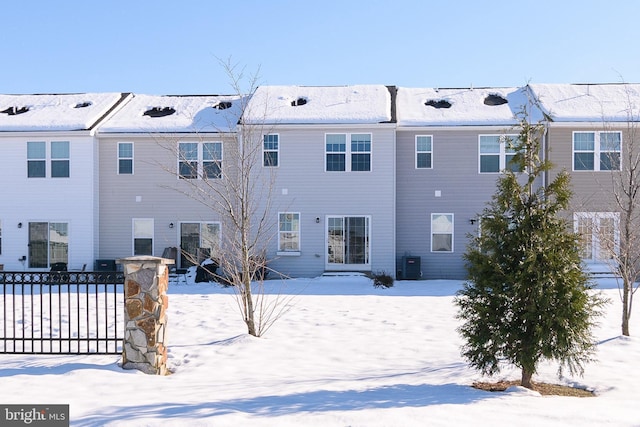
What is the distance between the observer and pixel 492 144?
19.6 m

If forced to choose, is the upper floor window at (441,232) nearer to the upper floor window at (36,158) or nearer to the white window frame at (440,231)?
the white window frame at (440,231)

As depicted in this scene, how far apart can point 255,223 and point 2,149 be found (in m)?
10.4

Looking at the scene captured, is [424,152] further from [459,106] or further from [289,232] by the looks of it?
[289,232]

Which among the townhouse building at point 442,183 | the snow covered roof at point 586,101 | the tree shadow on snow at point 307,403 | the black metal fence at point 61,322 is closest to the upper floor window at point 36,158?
the black metal fence at point 61,322

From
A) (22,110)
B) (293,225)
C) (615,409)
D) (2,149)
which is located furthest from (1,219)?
(615,409)

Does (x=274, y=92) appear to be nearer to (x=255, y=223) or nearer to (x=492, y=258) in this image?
(x=255, y=223)

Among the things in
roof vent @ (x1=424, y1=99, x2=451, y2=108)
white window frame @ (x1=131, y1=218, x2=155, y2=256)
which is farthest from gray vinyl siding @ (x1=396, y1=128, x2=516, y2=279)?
white window frame @ (x1=131, y1=218, x2=155, y2=256)

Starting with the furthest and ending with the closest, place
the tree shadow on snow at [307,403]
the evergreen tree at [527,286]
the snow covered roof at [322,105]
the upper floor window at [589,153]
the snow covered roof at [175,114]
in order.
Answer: the snow covered roof at [175,114], the snow covered roof at [322,105], the upper floor window at [589,153], the evergreen tree at [527,286], the tree shadow on snow at [307,403]

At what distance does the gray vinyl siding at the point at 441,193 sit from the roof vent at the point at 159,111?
9708 mm

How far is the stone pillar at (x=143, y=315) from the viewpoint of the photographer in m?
7.06

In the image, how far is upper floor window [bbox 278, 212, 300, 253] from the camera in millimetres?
19469

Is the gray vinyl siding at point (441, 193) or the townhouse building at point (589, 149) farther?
the gray vinyl siding at point (441, 193)

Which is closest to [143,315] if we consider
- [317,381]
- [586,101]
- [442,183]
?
[317,381]

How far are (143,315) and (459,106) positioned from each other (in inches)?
667
